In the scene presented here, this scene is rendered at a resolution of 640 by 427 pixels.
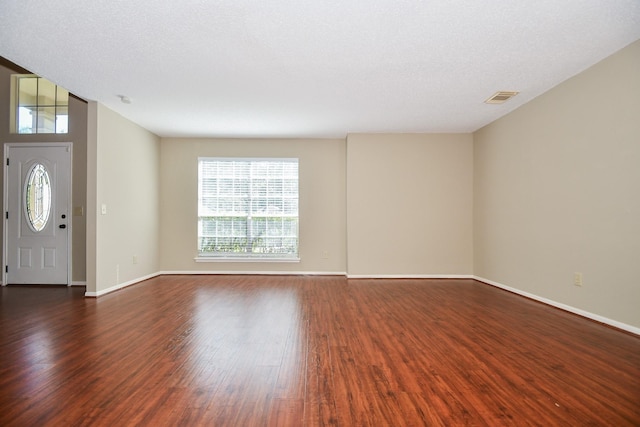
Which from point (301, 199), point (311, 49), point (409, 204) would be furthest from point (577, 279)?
point (301, 199)

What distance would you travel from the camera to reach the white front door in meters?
5.98

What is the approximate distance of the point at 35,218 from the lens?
236 inches

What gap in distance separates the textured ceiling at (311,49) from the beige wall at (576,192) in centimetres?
36

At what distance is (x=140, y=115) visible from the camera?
5758 millimetres

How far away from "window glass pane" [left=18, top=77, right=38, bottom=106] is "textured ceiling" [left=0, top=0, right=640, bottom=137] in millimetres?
2023

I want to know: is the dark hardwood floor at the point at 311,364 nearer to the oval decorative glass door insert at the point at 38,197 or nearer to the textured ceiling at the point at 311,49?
the oval decorative glass door insert at the point at 38,197

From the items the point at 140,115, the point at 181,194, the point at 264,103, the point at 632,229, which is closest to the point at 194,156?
the point at 181,194

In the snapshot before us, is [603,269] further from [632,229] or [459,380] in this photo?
[459,380]

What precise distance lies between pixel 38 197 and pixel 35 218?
1.11ft

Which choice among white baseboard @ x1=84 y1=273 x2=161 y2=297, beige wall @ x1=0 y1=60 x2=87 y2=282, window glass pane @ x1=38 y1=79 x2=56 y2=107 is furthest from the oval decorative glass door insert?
white baseboard @ x1=84 y1=273 x2=161 y2=297

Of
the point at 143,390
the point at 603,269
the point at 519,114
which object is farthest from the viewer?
the point at 519,114

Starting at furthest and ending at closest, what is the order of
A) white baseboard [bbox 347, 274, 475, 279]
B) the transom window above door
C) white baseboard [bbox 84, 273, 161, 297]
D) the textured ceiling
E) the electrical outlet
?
white baseboard [bbox 347, 274, 475, 279]
the transom window above door
white baseboard [bbox 84, 273, 161, 297]
the electrical outlet
the textured ceiling

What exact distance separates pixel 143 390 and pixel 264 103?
3.85 m

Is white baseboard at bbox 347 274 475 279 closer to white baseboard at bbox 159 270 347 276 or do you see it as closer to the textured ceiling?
white baseboard at bbox 159 270 347 276
